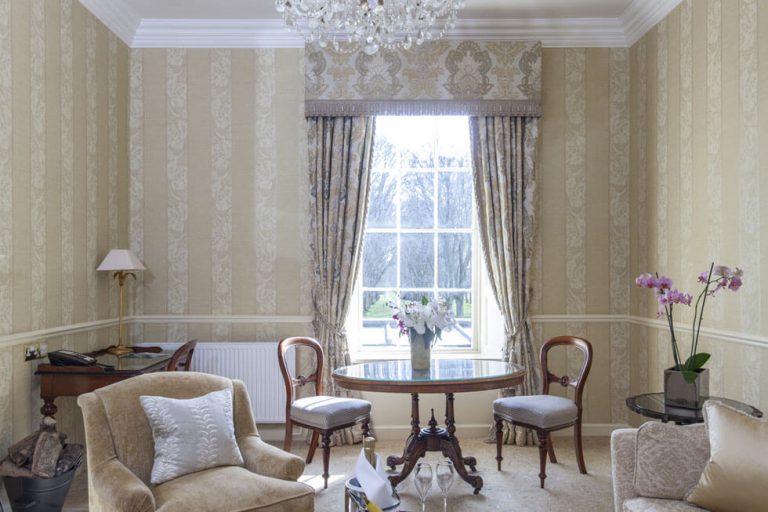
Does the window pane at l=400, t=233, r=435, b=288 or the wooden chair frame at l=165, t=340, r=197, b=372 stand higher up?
the window pane at l=400, t=233, r=435, b=288

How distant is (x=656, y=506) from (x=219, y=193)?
4.08m

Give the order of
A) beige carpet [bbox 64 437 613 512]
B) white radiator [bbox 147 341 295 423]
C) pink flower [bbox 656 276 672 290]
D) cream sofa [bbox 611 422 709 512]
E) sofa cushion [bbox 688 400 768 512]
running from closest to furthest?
sofa cushion [bbox 688 400 768 512] → cream sofa [bbox 611 422 709 512] → pink flower [bbox 656 276 672 290] → beige carpet [bbox 64 437 613 512] → white radiator [bbox 147 341 295 423]

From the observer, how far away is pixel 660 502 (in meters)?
2.70

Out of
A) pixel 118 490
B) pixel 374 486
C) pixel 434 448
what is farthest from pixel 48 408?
pixel 374 486

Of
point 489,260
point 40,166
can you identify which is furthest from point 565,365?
point 40,166

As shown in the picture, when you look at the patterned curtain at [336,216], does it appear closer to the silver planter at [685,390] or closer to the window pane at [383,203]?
the window pane at [383,203]

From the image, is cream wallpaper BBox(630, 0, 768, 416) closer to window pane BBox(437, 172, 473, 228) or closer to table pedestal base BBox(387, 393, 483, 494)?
window pane BBox(437, 172, 473, 228)

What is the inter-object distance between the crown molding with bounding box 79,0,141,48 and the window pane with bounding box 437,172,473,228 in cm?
276

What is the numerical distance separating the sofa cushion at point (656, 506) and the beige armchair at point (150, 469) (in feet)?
4.33

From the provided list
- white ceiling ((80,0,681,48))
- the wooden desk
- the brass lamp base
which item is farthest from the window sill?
white ceiling ((80,0,681,48))

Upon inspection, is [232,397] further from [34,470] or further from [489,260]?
[489,260]

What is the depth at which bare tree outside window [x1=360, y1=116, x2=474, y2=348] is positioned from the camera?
5801 millimetres

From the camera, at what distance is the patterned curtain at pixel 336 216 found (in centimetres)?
545

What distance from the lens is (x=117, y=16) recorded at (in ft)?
17.0
